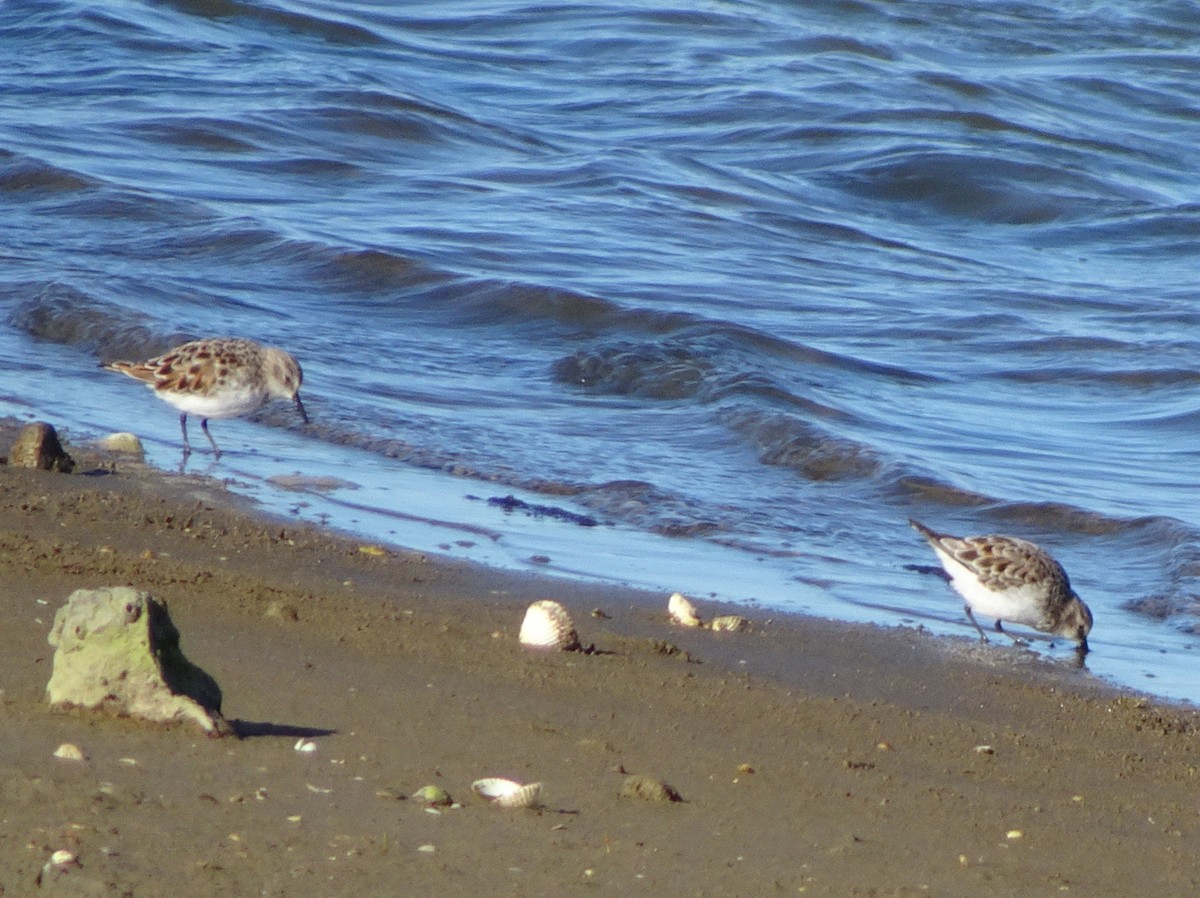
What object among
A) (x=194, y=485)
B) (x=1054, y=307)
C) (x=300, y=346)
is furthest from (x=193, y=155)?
(x=194, y=485)

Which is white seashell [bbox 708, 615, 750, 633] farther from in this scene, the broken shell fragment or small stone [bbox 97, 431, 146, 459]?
the broken shell fragment

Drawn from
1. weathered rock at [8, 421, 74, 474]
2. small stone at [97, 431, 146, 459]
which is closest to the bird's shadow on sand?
weathered rock at [8, 421, 74, 474]

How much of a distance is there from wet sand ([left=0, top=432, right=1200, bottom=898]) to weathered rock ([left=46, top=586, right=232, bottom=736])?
53mm

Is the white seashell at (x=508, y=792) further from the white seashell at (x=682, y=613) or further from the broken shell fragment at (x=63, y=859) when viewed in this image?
the white seashell at (x=682, y=613)

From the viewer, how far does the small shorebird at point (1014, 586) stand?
23.3 ft

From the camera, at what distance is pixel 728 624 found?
604 centimetres

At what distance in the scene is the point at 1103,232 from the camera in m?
17.0

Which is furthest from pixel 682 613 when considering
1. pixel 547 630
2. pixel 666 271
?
pixel 666 271

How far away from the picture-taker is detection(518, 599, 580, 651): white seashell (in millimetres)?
5191

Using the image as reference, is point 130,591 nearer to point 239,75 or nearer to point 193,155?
point 193,155

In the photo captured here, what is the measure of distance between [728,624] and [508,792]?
2.46m

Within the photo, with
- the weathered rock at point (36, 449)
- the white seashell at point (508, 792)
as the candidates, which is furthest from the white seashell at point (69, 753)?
the weathered rock at point (36, 449)

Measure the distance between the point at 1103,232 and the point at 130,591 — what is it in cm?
1474

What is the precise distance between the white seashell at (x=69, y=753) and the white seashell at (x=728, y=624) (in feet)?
9.29
